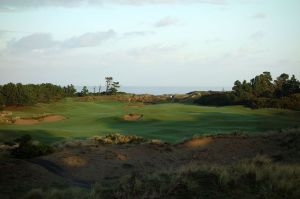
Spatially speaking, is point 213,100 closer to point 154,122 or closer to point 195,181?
point 154,122

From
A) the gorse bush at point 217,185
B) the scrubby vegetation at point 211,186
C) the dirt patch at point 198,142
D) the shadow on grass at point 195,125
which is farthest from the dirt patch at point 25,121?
the gorse bush at point 217,185

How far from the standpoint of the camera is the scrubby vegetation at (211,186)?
973cm

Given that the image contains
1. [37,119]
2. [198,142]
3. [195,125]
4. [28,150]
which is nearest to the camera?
[28,150]

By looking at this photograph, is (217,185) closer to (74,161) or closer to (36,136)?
(74,161)

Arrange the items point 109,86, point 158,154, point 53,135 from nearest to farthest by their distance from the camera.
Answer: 1. point 158,154
2. point 53,135
3. point 109,86

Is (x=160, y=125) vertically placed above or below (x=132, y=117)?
below

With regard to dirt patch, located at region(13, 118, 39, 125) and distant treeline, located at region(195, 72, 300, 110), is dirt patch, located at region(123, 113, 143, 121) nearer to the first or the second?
dirt patch, located at region(13, 118, 39, 125)

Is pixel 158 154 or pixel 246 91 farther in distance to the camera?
pixel 246 91

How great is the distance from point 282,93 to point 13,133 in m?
45.9

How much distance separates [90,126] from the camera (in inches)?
1535

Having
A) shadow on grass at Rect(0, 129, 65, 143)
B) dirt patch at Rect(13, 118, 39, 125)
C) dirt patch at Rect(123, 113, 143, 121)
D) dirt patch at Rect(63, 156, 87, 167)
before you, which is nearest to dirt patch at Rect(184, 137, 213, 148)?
dirt patch at Rect(63, 156, 87, 167)

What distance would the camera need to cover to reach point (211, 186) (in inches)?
405

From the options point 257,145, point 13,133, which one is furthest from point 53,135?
point 257,145

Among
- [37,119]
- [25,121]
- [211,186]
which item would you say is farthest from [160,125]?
[211,186]
